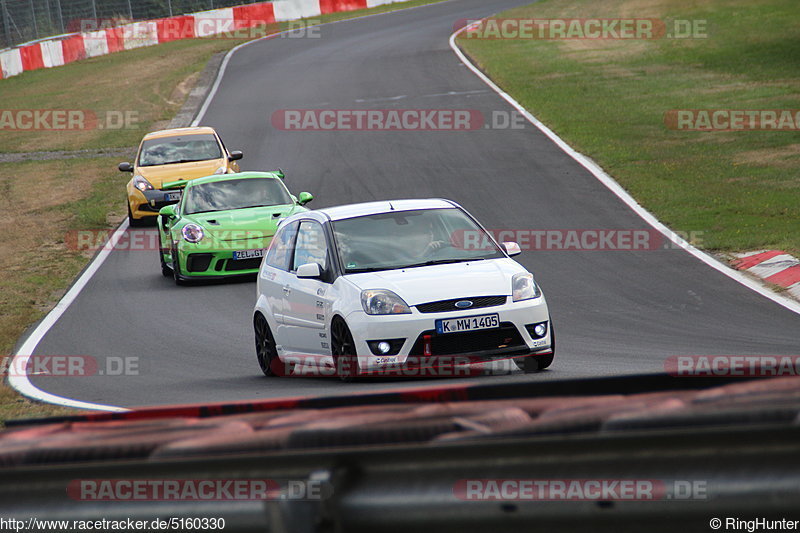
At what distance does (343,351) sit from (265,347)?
1.61 meters

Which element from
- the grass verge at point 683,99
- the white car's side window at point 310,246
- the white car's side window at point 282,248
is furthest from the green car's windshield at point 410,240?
the grass verge at point 683,99

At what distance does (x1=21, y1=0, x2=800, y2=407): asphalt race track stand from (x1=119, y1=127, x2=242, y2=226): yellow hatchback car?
6.11ft

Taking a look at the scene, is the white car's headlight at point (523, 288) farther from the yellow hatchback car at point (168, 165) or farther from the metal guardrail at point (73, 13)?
the metal guardrail at point (73, 13)

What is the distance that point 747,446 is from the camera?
2932 mm

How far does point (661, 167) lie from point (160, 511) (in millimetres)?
20132

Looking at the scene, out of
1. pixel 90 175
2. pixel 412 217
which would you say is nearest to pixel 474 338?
pixel 412 217

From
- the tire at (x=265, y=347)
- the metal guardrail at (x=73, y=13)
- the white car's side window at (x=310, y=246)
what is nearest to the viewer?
the white car's side window at (x=310, y=246)

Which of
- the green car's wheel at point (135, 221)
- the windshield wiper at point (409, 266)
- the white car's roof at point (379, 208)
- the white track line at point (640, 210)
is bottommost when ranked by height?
the green car's wheel at point (135, 221)

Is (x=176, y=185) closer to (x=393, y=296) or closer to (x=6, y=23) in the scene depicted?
(x=393, y=296)

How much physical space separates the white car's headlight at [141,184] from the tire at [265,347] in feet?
36.8

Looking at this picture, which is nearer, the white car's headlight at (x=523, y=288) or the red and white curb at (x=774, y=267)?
the white car's headlight at (x=523, y=288)

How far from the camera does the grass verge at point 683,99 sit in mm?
18422

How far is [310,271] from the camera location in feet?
32.4

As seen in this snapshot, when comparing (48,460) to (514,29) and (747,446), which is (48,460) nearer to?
(747,446)
